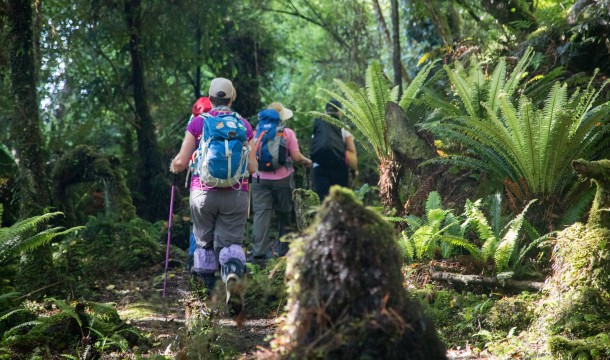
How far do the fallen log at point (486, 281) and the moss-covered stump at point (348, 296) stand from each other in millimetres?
2683

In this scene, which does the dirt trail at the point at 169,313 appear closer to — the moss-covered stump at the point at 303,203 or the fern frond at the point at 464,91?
the moss-covered stump at the point at 303,203

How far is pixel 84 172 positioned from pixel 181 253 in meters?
2.12

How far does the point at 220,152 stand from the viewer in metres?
6.46

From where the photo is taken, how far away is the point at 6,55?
8.25 m

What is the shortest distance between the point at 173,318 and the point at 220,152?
1.68 m

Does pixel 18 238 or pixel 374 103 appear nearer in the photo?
pixel 18 238

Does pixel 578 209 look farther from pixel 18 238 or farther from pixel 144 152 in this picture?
pixel 144 152

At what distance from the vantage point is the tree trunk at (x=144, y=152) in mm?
12922

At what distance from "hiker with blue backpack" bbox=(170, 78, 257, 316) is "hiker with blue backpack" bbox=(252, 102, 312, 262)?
1.86 metres

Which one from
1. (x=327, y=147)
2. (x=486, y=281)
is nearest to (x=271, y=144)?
(x=327, y=147)

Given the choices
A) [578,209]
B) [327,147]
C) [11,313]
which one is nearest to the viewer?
[11,313]

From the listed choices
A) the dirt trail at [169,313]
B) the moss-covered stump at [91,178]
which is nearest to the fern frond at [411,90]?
the dirt trail at [169,313]

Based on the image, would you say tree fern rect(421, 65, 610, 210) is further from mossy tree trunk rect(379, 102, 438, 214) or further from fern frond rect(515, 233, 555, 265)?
mossy tree trunk rect(379, 102, 438, 214)

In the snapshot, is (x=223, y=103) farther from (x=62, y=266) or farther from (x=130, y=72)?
(x=130, y=72)
